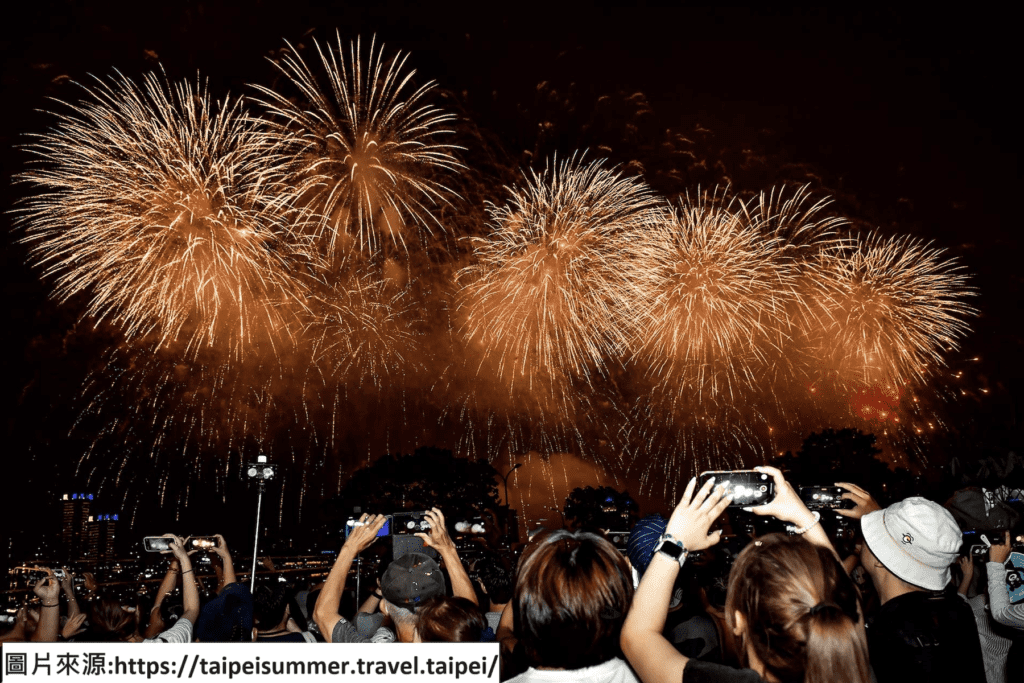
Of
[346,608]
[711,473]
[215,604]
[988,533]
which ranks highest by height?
[711,473]

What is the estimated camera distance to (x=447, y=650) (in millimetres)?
3527

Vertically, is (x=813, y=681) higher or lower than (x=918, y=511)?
lower

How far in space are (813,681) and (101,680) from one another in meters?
3.14

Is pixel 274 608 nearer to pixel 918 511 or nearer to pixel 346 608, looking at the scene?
pixel 346 608

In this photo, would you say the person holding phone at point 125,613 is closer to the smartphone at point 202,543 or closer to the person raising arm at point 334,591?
the smartphone at point 202,543

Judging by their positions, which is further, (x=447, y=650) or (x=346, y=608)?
(x=346, y=608)

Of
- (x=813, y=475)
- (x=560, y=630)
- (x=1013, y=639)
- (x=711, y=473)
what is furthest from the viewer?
(x=813, y=475)

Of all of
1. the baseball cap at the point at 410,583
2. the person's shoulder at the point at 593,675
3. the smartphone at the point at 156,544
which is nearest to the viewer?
the person's shoulder at the point at 593,675

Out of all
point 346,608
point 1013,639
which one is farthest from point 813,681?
point 346,608

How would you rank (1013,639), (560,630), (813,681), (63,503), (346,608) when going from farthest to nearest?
(63,503), (346,608), (1013,639), (560,630), (813,681)

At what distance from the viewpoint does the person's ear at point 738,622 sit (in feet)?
8.27

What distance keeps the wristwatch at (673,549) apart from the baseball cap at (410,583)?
1.87m

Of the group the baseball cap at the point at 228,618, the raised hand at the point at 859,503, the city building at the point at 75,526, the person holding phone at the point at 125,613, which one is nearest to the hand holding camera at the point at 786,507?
the raised hand at the point at 859,503

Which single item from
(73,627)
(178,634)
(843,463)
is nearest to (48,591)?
(73,627)
